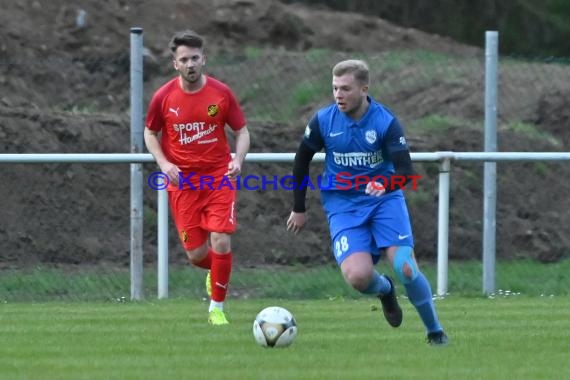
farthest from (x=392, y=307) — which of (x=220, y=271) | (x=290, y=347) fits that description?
(x=220, y=271)

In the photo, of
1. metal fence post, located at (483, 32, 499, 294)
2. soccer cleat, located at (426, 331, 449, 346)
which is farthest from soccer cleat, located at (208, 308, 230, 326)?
metal fence post, located at (483, 32, 499, 294)

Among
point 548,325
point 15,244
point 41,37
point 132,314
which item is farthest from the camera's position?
point 41,37

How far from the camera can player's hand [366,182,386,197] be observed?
8.37 metres

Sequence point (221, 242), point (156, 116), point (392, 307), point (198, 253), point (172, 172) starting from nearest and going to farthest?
point (392, 307) → point (172, 172) → point (221, 242) → point (156, 116) → point (198, 253)

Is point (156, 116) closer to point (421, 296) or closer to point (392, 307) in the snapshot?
point (392, 307)

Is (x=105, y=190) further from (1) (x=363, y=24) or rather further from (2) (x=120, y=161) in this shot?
(1) (x=363, y=24)

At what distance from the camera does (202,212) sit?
10.6 m

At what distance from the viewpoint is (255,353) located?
8.43 meters

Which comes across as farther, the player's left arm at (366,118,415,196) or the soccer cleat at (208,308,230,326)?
the soccer cleat at (208,308,230,326)

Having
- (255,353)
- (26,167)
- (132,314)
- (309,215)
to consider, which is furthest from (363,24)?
(255,353)

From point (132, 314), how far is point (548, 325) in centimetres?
313

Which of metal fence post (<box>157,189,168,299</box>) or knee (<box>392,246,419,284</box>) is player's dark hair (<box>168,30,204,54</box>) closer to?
knee (<box>392,246,419,284</box>)

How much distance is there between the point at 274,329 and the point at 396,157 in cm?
125

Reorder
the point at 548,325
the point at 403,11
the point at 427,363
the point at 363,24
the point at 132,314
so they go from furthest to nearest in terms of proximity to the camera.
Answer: the point at 403,11 < the point at 363,24 < the point at 132,314 < the point at 548,325 < the point at 427,363
